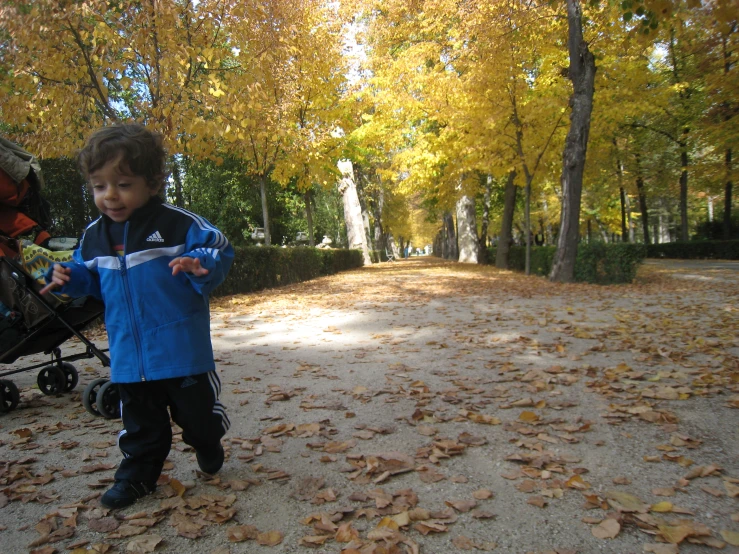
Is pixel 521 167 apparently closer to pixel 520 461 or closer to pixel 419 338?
pixel 419 338

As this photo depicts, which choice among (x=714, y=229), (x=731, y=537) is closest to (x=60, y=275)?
(x=731, y=537)

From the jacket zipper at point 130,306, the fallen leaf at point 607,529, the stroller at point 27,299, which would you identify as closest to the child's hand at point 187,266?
the jacket zipper at point 130,306

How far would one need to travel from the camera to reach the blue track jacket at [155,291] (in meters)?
2.29

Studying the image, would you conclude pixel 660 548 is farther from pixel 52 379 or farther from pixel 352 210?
pixel 352 210

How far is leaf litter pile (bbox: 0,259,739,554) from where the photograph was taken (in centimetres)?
213

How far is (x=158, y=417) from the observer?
7.94 feet

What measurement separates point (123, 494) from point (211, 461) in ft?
1.31

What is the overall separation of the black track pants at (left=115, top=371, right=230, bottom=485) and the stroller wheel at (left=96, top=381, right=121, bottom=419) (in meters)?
1.23

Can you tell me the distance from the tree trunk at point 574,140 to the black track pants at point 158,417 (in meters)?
12.2

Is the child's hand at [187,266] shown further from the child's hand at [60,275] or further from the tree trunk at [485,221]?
the tree trunk at [485,221]

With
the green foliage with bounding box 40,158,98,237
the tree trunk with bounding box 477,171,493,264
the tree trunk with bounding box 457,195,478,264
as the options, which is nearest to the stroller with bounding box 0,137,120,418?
the green foliage with bounding box 40,158,98,237

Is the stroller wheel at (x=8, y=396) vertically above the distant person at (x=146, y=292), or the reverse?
the distant person at (x=146, y=292)

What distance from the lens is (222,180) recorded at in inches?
984

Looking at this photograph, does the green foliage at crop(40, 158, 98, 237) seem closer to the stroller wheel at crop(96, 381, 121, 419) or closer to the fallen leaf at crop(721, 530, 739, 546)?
the stroller wheel at crop(96, 381, 121, 419)
